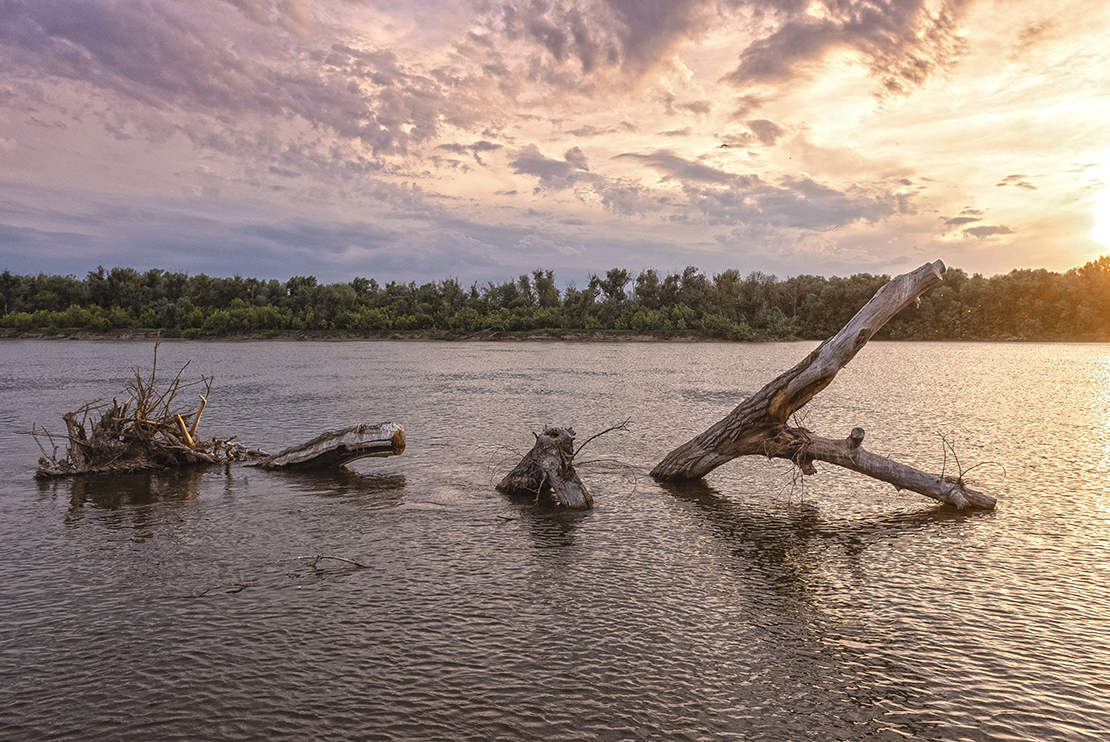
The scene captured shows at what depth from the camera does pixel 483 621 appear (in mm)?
8023

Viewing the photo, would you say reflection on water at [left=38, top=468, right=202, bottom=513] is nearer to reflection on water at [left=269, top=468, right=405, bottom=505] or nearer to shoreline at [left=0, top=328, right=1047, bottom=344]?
reflection on water at [left=269, top=468, right=405, bottom=505]

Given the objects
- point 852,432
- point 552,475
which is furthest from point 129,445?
point 852,432

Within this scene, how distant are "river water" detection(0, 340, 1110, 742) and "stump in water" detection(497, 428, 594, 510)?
60cm

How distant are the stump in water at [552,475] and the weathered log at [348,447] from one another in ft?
10.3

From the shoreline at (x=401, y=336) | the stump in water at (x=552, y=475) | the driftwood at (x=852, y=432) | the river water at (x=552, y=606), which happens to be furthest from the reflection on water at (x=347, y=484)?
the shoreline at (x=401, y=336)

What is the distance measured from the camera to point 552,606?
27.8 ft

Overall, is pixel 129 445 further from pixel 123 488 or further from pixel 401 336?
pixel 401 336

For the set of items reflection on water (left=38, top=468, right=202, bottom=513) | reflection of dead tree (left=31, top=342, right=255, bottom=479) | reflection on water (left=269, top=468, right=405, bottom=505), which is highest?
reflection of dead tree (left=31, top=342, right=255, bottom=479)

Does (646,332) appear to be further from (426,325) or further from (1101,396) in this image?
(1101,396)

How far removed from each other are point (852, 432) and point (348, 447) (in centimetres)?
1138

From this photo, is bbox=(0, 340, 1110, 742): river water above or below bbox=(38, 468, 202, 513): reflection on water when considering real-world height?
above

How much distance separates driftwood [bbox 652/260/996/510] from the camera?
41.8 feet

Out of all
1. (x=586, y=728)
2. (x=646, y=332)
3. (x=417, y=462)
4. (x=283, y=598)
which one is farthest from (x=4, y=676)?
(x=646, y=332)

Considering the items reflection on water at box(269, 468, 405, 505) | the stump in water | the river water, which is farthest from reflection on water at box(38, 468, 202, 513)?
the stump in water
